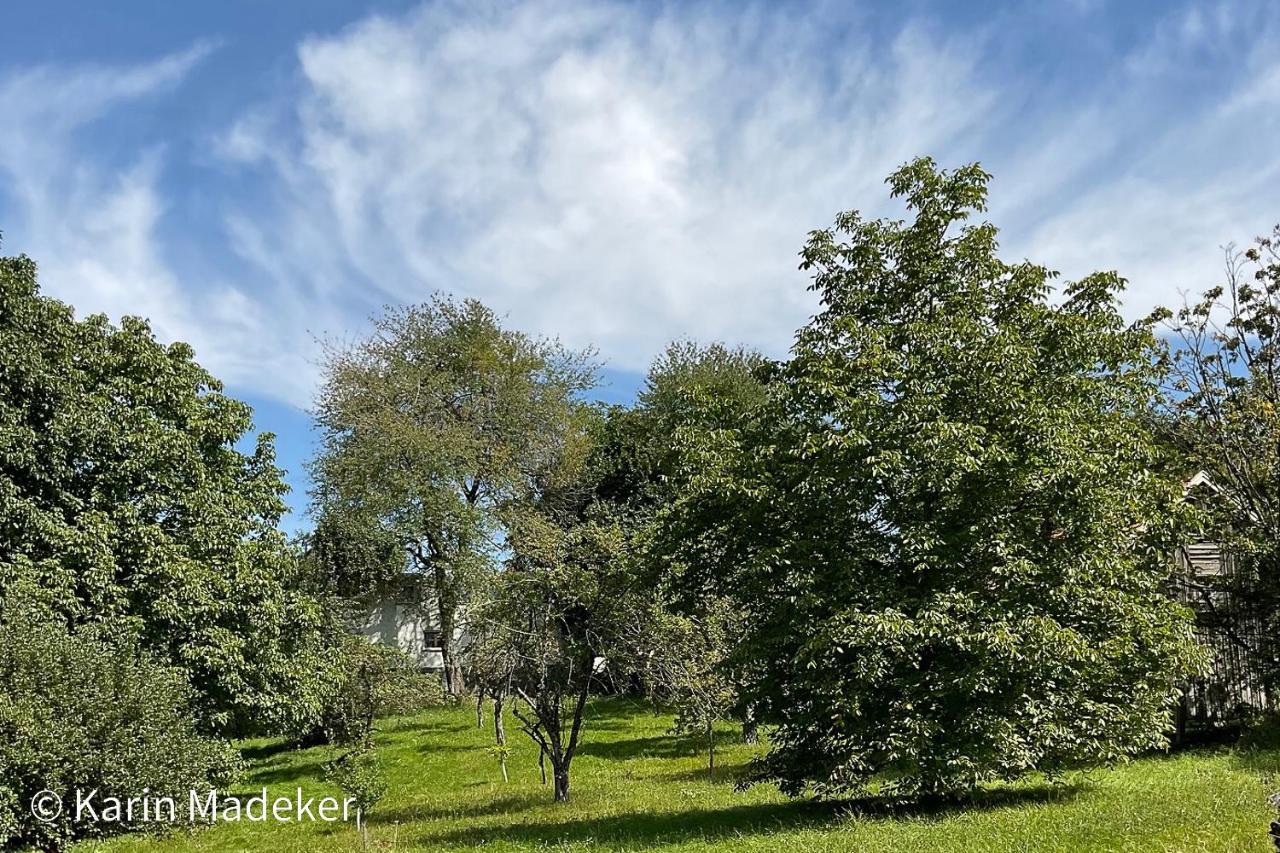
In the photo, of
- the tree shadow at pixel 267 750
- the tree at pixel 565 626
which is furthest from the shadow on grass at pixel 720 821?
the tree shadow at pixel 267 750

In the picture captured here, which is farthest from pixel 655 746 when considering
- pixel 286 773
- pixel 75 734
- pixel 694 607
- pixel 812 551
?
pixel 75 734

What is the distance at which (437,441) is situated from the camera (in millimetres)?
27922

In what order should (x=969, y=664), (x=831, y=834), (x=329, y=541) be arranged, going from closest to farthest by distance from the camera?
(x=831, y=834)
(x=969, y=664)
(x=329, y=541)

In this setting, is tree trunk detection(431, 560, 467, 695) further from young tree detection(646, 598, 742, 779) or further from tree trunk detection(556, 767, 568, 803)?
young tree detection(646, 598, 742, 779)

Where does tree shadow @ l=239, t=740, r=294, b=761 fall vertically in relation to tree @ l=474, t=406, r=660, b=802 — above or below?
below

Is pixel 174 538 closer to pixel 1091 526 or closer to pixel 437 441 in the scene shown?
pixel 437 441

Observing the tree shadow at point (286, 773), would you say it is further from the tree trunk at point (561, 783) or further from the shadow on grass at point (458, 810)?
the tree trunk at point (561, 783)

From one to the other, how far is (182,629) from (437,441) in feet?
40.6

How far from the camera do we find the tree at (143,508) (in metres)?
14.9

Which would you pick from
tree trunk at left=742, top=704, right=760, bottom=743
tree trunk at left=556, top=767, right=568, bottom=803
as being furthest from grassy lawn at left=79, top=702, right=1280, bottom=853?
tree trunk at left=742, top=704, right=760, bottom=743

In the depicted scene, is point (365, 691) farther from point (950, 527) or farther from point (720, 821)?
point (950, 527)

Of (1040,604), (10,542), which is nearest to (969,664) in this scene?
(1040,604)

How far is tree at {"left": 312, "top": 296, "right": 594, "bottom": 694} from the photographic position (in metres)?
27.2

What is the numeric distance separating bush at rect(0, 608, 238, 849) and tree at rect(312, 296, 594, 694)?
1538 centimetres
